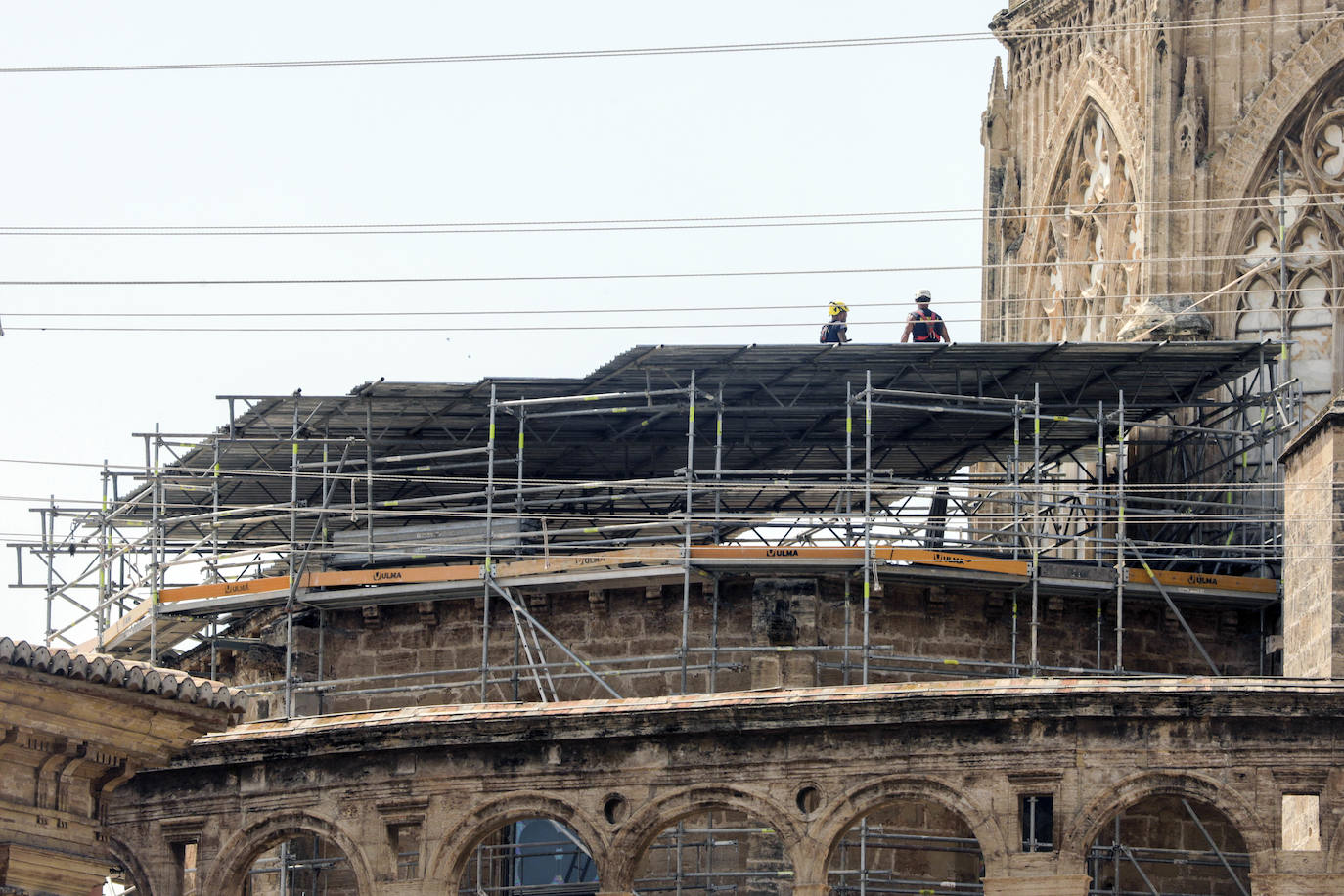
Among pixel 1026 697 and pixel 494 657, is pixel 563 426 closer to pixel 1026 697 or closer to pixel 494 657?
pixel 494 657

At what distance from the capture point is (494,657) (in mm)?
46312

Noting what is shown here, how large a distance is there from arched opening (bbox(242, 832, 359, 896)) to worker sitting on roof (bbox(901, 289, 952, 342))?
431 inches

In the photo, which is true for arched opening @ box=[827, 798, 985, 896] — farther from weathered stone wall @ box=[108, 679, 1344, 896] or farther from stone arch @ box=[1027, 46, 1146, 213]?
stone arch @ box=[1027, 46, 1146, 213]

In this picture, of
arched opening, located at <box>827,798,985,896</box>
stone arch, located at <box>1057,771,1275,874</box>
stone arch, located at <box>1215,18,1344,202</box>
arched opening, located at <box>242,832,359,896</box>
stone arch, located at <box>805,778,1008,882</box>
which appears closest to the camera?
stone arch, located at <box>1057,771,1275,874</box>

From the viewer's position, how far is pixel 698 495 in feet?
162

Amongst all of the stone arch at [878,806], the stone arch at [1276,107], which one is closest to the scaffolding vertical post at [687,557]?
the stone arch at [878,806]

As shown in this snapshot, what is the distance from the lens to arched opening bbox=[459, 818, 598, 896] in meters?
44.0

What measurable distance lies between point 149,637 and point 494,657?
542 centimetres

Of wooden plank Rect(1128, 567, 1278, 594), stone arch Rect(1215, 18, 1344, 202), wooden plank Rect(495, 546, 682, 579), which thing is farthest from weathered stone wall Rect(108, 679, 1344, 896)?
stone arch Rect(1215, 18, 1344, 202)

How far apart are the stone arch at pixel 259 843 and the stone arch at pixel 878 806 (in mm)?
5547

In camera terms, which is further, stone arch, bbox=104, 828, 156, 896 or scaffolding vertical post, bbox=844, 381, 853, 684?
scaffolding vertical post, bbox=844, 381, 853, 684

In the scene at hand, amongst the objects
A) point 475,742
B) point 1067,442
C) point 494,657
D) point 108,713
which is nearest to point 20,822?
point 108,713

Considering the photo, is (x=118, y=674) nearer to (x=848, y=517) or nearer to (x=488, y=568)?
(x=488, y=568)

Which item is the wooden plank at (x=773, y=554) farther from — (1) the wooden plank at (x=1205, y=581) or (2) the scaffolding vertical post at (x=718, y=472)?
(1) the wooden plank at (x=1205, y=581)
